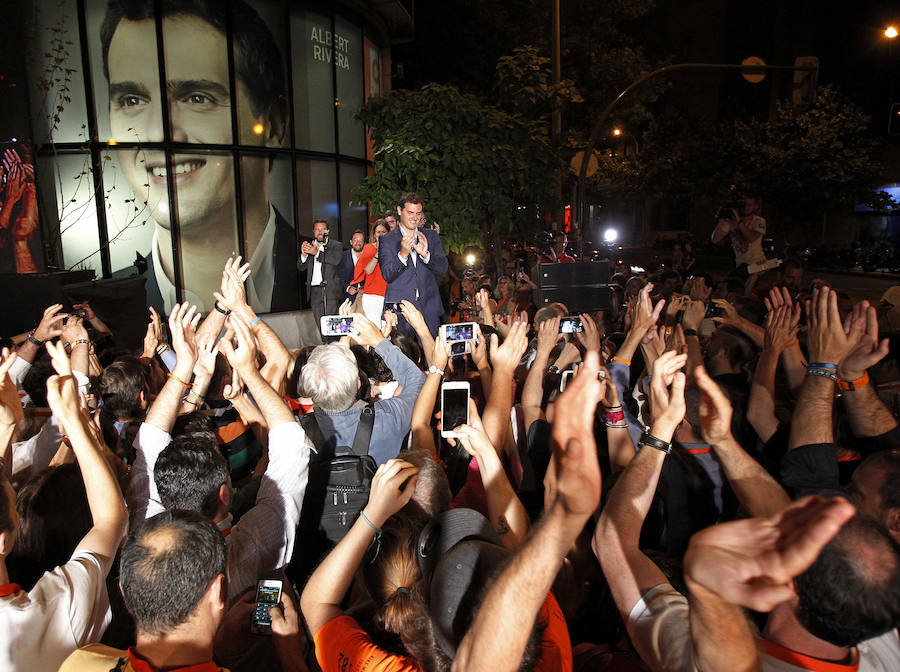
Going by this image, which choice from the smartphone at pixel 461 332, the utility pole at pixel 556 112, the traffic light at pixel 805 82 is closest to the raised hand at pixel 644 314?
the smartphone at pixel 461 332

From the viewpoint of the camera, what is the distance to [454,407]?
2924 mm

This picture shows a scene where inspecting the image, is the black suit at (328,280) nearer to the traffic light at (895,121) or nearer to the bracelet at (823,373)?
the bracelet at (823,373)

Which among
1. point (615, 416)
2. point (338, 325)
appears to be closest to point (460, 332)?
point (338, 325)

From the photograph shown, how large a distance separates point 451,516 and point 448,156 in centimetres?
564

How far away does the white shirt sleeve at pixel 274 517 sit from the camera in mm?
2234

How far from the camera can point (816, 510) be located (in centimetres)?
113

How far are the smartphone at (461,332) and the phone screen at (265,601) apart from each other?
1942 mm

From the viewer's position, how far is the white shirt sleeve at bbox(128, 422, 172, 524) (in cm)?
260

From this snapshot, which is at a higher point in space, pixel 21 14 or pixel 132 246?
pixel 21 14

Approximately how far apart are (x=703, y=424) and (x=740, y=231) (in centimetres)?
721

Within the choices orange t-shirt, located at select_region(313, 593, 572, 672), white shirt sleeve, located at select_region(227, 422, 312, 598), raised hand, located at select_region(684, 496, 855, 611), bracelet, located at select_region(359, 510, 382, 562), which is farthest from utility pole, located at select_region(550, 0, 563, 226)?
raised hand, located at select_region(684, 496, 855, 611)

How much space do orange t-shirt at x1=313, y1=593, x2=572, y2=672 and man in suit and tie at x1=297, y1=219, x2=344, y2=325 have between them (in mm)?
8132

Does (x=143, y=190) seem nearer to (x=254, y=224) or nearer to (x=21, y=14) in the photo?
(x=254, y=224)

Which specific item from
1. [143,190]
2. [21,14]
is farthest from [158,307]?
[21,14]
